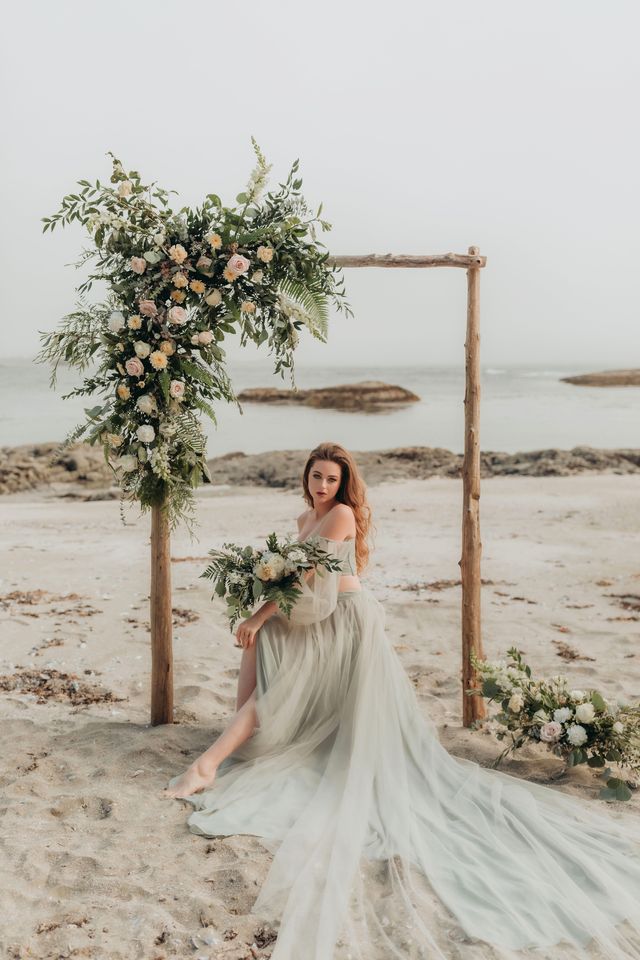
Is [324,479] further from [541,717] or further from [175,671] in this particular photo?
[175,671]

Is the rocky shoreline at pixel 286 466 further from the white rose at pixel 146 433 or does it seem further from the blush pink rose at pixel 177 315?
the blush pink rose at pixel 177 315

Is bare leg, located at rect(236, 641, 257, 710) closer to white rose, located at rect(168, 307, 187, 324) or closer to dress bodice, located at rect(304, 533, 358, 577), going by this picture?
dress bodice, located at rect(304, 533, 358, 577)

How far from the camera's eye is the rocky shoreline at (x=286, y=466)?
16.8 meters

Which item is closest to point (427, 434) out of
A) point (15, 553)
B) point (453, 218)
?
point (453, 218)

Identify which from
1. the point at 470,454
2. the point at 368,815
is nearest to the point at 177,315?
the point at 470,454

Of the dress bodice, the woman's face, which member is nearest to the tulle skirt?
the dress bodice

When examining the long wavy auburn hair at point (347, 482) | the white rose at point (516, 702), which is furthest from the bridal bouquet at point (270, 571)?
the white rose at point (516, 702)

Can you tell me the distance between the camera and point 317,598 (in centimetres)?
416

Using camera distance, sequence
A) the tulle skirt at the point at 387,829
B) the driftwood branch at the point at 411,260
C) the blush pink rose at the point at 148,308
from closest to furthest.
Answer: the tulle skirt at the point at 387,829 → the blush pink rose at the point at 148,308 → the driftwood branch at the point at 411,260

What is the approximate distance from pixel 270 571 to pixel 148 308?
1.45 m

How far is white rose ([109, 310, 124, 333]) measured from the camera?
13.9ft

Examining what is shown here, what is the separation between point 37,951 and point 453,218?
18.9 metres

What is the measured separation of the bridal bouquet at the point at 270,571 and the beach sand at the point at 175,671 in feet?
3.00

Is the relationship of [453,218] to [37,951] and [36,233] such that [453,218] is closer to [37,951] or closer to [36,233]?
[36,233]
